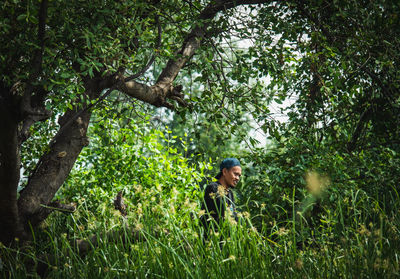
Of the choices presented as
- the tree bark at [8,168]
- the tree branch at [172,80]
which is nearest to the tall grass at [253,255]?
the tree bark at [8,168]

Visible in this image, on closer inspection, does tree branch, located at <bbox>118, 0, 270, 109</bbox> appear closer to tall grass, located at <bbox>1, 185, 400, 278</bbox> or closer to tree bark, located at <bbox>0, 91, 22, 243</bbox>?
tree bark, located at <bbox>0, 91, 22, 243</bbox>

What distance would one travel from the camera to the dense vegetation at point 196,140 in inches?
123

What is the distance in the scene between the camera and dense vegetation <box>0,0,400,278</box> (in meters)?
3.13

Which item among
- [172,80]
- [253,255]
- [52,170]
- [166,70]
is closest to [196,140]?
[172,80]

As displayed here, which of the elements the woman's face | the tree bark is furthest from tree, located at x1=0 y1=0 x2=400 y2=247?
the woman's face

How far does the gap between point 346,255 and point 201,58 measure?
311 cm

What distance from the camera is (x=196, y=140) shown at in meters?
5.74

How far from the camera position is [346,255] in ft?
8.45

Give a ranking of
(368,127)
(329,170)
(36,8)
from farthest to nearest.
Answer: (368,127) < (329,170) < (36,8)

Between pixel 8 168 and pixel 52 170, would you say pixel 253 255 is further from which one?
pixel 52 170

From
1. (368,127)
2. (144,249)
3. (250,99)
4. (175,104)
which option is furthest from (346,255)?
(368,127)

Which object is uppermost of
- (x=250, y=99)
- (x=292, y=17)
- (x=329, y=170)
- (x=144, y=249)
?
(x=292, y=17)

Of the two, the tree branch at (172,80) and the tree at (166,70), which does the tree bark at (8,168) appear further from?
the tree branch at (172,80)

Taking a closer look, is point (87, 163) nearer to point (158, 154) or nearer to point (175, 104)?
point (158, 154)
